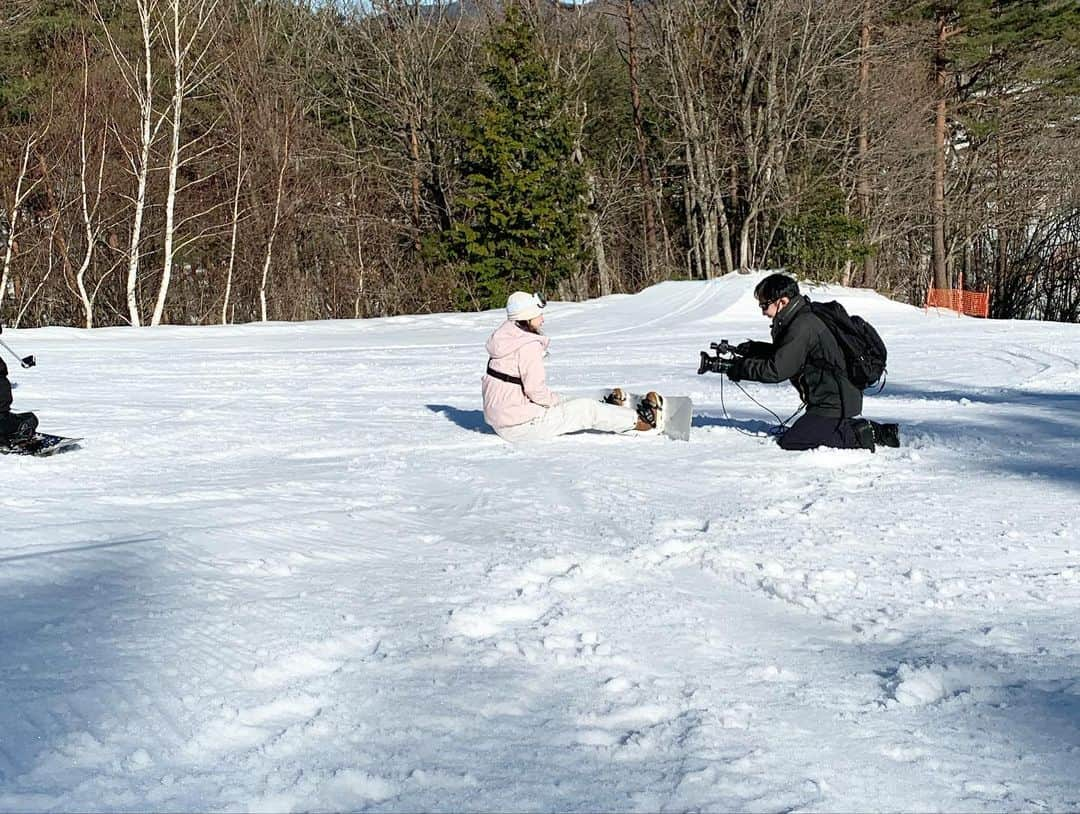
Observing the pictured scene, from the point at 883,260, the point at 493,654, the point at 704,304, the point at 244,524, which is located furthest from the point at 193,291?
the point at 493,654

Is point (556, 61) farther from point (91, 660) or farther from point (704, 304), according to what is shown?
point (91, 660)

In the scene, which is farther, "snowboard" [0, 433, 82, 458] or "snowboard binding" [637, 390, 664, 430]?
"snowboard binding" [637, 390, 664, 430]

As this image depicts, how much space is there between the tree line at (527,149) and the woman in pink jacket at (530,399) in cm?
A: 2089

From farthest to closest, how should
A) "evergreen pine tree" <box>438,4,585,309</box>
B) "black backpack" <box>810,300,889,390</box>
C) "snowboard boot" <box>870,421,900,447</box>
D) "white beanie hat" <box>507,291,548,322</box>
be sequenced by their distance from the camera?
"evergreen pine tree" <box>438,4,585,309</box>, "white beanie hat" <box>507,291,548,322</box>, "snowboard boot" <box>870,421,900,447</box>, "black backpack" <box>810,300,889,390</box>

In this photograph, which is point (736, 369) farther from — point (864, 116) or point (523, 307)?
point (864, 116)

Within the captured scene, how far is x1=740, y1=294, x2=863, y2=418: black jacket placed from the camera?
696 centimetres

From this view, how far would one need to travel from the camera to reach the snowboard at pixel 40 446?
7.16 metres

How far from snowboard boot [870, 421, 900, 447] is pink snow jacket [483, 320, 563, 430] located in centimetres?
229

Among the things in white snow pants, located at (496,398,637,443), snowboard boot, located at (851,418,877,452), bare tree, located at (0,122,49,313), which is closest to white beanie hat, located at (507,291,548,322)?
white snow pants, located at (496,398,637,443)

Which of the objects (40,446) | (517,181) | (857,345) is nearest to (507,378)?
(857,345)

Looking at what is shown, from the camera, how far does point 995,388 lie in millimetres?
10594

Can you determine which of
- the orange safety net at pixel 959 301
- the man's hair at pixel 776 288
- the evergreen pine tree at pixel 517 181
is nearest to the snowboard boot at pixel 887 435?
the man's hair at pixel 776 288

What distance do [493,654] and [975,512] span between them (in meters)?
3.17

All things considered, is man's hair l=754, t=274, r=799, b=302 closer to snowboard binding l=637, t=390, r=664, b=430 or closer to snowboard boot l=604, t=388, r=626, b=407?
snowboard binding l=637, t=390, r=664, b=430
